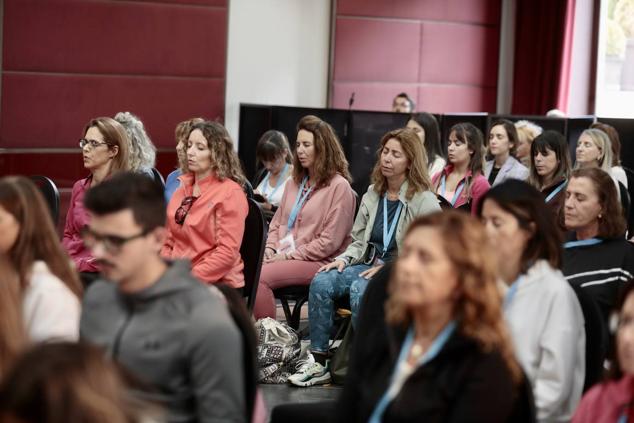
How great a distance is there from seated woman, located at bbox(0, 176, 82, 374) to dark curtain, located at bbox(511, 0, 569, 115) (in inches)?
330

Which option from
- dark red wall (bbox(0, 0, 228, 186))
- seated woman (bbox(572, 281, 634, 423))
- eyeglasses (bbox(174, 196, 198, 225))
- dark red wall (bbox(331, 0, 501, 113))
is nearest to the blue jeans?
eyeglasses (bbox(174, 196, 198, 225))

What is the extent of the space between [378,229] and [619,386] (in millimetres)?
2606

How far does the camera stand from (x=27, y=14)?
809 centimetres

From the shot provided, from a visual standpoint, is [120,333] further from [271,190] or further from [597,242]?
[271,190]

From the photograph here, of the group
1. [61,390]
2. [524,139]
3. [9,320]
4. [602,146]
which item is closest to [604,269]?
[9,320]

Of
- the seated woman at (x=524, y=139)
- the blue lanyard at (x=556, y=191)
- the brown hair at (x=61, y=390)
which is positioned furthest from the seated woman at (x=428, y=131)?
the brown hair at (x=61, y=390)

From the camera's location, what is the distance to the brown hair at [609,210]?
12.4ft

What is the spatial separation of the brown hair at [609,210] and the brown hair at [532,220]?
105cm

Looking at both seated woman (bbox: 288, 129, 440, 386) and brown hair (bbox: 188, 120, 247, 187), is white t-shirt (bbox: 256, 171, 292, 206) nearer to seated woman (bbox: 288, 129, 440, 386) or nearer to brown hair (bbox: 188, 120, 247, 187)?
seated woman (bbox: 288, 129, 440, 386)

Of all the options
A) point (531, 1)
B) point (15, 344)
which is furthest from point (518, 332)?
point (531, 1)

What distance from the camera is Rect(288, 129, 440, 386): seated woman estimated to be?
15.9 feet

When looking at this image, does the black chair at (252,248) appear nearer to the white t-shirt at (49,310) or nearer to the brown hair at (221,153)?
the brown hair at (221,153)

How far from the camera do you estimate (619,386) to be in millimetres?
2361

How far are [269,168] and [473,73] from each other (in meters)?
4.68
